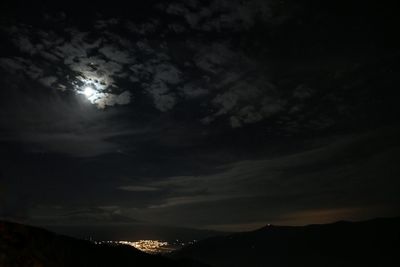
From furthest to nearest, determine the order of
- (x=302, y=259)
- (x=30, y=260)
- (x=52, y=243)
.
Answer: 1. (x=302, y=259)
2. (x=52, y=243)
3. (x=30, y=260)

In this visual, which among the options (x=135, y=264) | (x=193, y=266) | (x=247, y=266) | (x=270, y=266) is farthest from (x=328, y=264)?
(x=135, y=264)

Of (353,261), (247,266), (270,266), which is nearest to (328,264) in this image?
(353,261)

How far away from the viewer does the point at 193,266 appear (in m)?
45.8

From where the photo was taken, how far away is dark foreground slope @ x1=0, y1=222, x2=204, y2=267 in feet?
63.6

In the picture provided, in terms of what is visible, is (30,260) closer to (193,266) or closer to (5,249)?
(5,249)

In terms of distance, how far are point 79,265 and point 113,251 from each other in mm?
8605

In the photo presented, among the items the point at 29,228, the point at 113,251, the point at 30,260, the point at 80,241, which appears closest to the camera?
the point at 30,260

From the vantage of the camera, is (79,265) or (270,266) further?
(270,266)

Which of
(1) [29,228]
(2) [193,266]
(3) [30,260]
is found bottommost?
(2) [193,266]

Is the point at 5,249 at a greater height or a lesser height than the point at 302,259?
greater

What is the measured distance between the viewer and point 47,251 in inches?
898

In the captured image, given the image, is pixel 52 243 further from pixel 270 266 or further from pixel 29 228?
pixel 270 266

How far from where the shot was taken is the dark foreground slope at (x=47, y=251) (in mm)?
19375

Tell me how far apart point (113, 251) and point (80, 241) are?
5.61 metres
